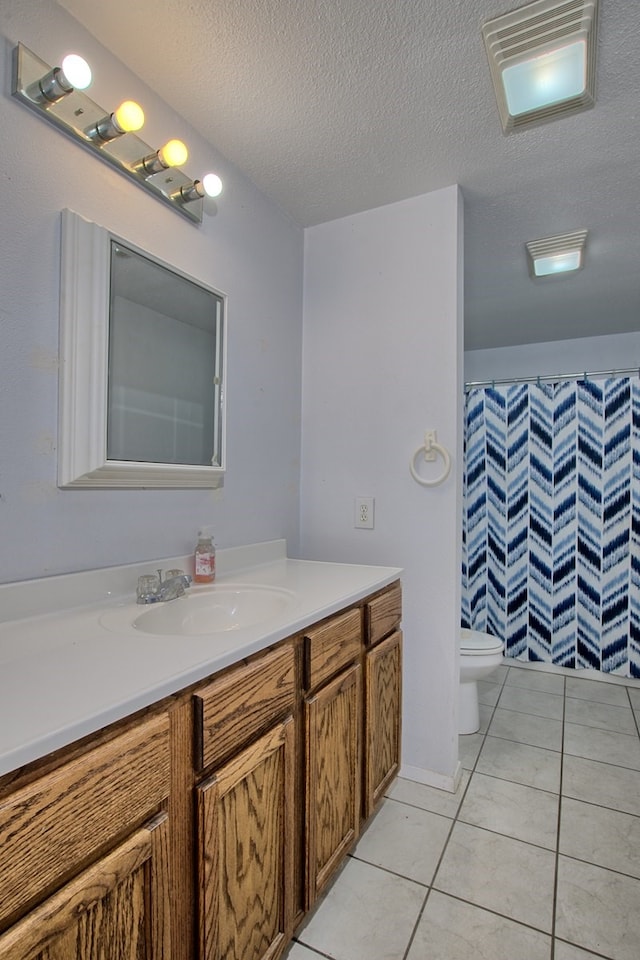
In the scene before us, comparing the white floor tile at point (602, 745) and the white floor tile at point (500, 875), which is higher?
Answer: the white floor tile at point (602, 745)

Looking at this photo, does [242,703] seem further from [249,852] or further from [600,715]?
[600,715]

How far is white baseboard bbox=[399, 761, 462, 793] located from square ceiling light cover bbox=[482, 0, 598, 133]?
7.20 ft

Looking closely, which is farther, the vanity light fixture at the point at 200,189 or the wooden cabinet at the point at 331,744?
the vanity light fixture at the point at 200,189

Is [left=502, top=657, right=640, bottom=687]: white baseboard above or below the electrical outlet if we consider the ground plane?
below

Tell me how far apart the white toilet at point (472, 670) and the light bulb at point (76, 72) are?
228 cm

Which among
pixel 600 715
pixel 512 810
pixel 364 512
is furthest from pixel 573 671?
pixel 364 512

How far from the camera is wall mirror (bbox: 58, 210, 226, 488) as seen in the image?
121cm

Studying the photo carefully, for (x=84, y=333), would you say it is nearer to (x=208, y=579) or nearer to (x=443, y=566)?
(x=208, y=579)

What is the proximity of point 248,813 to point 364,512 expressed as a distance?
125 centimetres

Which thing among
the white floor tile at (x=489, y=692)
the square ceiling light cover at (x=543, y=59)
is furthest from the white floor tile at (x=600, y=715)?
the square ceiling light cover at (x=543, y=59)

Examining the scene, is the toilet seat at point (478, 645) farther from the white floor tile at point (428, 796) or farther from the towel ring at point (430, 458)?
the towel ring at point (430, 458)

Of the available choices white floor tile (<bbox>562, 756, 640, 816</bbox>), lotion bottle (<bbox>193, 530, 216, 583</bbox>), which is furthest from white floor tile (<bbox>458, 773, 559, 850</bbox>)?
lotion bottle (<bbox>193, 530, 216, 583</bbox>)

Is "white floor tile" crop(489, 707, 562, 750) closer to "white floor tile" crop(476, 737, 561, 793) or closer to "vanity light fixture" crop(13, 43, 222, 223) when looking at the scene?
"white floor tile" crop(476, 737, 561, 793)

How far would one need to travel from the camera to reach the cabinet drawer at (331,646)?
3.95 ft
